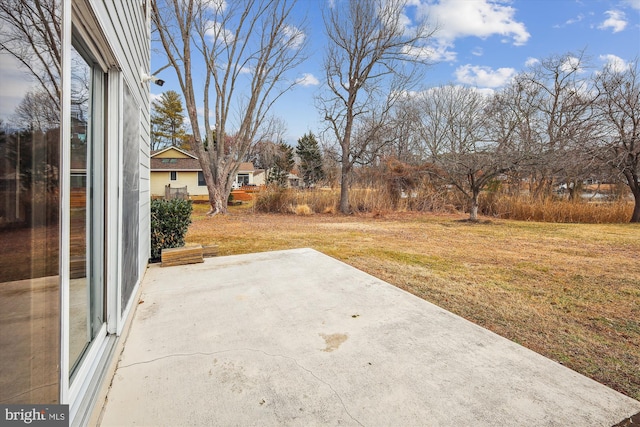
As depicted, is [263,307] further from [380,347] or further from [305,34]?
[305,34]

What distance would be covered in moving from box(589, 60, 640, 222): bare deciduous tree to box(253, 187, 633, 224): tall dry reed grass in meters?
1.28

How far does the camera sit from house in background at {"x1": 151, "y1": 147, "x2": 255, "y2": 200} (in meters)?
20.7

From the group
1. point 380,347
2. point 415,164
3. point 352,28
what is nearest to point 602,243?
point 380,347

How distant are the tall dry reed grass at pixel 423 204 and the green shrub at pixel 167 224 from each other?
749 cm

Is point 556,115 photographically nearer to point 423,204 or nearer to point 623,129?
point 623,129

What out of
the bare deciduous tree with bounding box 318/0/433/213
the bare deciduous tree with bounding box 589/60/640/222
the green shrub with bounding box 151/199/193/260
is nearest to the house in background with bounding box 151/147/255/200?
the bare deciduous tree with bounding box 318/0/433/213

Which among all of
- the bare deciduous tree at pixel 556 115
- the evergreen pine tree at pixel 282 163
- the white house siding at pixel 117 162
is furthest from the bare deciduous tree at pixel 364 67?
the evergreen pine tree at pixel 282 163

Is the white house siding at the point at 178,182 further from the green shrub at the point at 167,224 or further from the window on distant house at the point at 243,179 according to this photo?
the green shrub at the point at 167,224

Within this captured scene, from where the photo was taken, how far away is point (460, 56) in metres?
12.6

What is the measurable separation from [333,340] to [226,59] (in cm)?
1221

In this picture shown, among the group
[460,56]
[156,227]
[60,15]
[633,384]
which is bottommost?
[633,384]

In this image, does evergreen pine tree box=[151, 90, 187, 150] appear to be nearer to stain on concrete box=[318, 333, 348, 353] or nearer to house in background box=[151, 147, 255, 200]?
house in background box=[151, 147, 255, 200]

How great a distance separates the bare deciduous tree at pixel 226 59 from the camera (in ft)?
35.3

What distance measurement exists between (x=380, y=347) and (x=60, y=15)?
216cm
